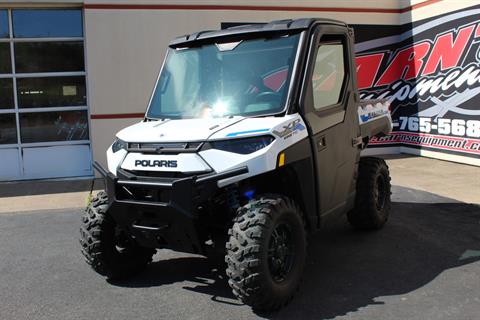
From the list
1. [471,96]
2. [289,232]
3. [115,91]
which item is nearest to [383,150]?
[471,96]

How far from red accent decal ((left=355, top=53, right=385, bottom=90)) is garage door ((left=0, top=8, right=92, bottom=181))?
21.1ft

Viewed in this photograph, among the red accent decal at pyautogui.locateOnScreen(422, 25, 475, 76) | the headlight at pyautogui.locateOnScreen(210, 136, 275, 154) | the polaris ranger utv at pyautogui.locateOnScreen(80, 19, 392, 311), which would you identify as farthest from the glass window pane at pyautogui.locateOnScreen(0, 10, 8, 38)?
the red accent decal at pyautogui.locateOnScreen(422, 25, 475, 76)

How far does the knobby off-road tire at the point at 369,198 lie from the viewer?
19.6 ft

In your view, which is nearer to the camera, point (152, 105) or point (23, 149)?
point (152, 105)

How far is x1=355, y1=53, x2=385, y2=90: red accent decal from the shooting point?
502 inches

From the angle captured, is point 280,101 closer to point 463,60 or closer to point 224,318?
point 224,318

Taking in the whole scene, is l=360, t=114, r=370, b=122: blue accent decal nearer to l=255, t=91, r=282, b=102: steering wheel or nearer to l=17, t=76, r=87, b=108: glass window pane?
l=255, t=91, r=282, b=102: steering wheel

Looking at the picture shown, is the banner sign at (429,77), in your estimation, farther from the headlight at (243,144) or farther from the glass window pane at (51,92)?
the headlight at (243,144)

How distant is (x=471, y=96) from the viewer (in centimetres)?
1078

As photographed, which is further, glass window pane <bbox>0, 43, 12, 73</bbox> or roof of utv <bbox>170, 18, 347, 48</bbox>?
glass window pane <bbox>0, 43, 12, 73</bbox>

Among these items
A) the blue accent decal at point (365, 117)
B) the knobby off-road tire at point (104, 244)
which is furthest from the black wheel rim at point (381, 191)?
the knobby off-road tire at point (104, 244)

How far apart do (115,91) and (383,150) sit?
6622 mm

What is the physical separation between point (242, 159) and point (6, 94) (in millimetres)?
8466

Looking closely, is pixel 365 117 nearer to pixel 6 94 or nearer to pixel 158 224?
pixel 158 224
